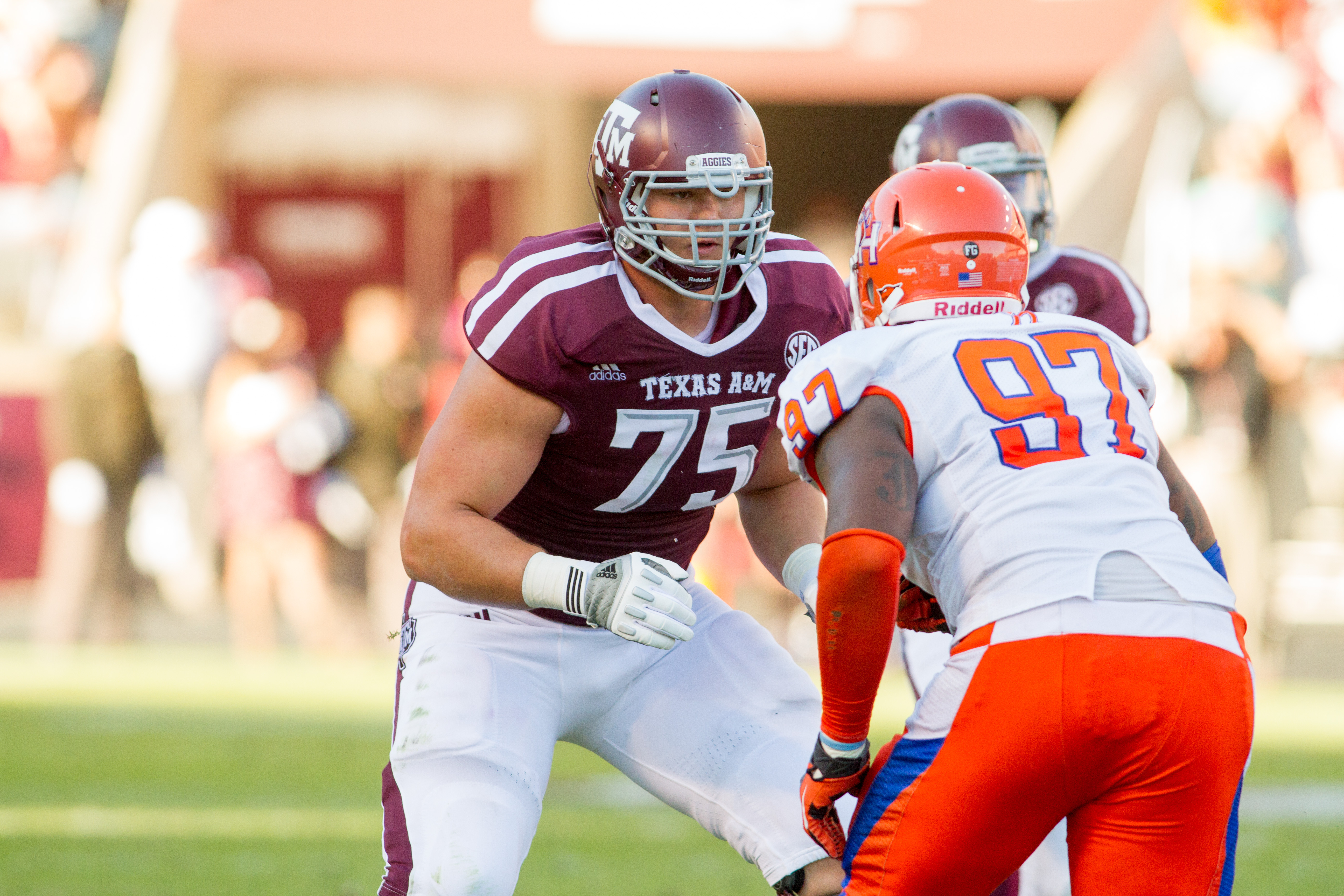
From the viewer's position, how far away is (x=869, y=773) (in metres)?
2.61

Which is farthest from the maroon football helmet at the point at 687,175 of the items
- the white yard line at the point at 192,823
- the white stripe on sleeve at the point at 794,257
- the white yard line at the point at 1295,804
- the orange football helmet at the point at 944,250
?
the white yard line at the point at 1295,804

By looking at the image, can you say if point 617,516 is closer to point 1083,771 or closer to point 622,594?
point 622,594

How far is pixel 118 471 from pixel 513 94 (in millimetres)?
6532

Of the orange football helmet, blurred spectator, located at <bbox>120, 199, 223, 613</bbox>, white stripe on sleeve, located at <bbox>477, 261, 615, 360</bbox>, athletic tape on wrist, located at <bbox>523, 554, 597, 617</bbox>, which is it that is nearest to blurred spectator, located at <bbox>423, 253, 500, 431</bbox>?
blurred spectator, located at <bbox>120, 199, 223, 613</bbox>

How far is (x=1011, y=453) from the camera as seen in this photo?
2.48 metres

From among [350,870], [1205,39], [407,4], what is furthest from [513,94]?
[350,870]

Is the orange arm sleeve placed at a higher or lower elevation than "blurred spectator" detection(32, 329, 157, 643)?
higher

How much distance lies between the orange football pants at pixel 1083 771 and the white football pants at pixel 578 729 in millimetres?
550

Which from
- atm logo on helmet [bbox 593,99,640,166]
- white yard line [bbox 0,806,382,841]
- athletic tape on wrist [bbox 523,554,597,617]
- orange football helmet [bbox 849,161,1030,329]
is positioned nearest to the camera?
orange football helmet [bbox 849,161,1030,329]

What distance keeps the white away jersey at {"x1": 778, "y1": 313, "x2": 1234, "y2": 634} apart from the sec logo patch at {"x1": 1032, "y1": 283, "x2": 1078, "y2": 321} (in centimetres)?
147

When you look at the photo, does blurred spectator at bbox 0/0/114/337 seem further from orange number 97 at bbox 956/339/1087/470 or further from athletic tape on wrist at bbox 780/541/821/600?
orange number 97 at bbox 956/339/1087/470

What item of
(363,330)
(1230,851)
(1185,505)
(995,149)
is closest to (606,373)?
(1185,505)

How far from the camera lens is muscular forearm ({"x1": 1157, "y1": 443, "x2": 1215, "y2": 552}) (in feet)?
9.02

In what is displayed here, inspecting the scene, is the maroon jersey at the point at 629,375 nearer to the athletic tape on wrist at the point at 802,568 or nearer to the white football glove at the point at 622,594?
the athletic tape on wrist at the point at 802,568
